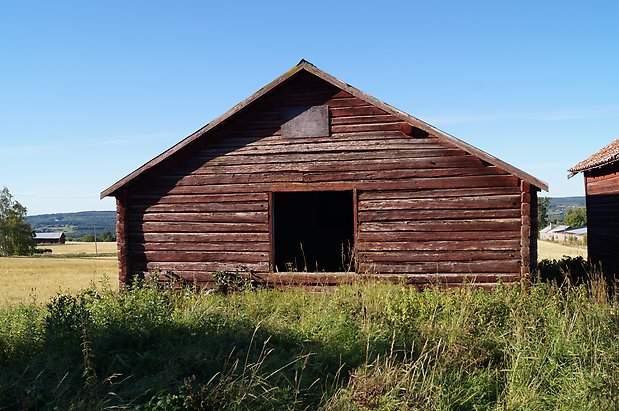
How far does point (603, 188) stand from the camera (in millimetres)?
16359

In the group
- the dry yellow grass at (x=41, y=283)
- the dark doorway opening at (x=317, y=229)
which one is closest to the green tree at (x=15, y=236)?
the dry yellow grass at (x=41, y=283)

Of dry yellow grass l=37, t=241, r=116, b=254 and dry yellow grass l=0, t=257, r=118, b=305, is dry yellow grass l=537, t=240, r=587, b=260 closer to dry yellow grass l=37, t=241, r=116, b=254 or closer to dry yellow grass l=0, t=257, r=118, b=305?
dry yellow grass l=0, t=257, r=118, b=305

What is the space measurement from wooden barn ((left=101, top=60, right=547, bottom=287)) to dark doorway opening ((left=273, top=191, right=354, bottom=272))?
4997 mm

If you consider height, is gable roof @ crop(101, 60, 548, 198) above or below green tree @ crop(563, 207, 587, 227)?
above

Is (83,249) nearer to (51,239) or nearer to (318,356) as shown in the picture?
(51,239)

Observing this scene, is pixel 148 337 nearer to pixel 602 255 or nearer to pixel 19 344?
pixel 19 344

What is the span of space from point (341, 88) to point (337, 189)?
2.17 m

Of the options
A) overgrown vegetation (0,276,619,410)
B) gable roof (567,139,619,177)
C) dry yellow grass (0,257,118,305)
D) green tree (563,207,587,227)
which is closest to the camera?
overgrown vegetation (0,276,619,410)

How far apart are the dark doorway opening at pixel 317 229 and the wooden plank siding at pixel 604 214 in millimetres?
7934

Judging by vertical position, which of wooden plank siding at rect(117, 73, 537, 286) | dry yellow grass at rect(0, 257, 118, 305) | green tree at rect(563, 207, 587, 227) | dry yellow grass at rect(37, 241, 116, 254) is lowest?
dry yellow grass at rect(37, 241, 116, 254)

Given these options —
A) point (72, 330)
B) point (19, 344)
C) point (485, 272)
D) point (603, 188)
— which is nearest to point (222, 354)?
point (72, 330)

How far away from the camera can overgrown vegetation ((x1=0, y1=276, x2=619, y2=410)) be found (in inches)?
192

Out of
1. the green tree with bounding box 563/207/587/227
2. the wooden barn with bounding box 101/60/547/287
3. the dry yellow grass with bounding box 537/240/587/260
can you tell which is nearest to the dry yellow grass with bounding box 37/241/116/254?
the dry yellow grass with bounding box 537/240/587/260

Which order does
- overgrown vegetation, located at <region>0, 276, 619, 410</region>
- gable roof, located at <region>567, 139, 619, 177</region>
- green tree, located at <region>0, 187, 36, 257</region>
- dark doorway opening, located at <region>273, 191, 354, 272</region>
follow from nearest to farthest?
overgrown vegetation, located at <region>0, 276, 619, 410</region>
gable roof, located at <region>567, 139, 619, 177</region>
dark doorway opening, located at <region>273, 191, 354, 272</region>
green tree, located at <region>0, 187, 36, 257</region>
